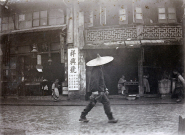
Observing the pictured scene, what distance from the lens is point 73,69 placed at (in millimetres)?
15500

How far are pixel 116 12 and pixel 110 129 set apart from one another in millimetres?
11782

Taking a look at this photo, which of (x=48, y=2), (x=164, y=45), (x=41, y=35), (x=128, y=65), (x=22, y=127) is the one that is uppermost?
(x=48, y=2)

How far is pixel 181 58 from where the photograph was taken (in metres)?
15.3

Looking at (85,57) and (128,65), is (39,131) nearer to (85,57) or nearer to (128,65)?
(85,57)

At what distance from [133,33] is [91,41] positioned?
10.2 ft

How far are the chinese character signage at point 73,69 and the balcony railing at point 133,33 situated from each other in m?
1.31

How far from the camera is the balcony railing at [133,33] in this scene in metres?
14.6

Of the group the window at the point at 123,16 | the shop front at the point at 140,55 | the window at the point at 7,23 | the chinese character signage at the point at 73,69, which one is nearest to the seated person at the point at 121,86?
the shop front at the point at 140,55

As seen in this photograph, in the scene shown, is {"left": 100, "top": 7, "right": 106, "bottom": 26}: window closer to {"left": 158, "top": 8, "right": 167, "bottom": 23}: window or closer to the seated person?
{"left": 158, "top": 8, "right": 167, "bottom": 23}: window

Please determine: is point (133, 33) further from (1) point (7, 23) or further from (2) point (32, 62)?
(1) point (7, 23)

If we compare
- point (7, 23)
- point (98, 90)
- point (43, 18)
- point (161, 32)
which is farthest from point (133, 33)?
point (7, 23)

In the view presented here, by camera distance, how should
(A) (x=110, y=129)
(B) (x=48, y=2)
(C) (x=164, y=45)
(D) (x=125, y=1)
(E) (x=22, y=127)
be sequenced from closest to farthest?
(A) (x=110, y=129) < (E) (x=22, y=127) < (C) (x=164, y=45) < (D) (x=125, y=1) < (B) (x=48, y=2)

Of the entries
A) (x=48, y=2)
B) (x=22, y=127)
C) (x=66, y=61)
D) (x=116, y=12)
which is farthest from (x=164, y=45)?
(x=22, y=127)

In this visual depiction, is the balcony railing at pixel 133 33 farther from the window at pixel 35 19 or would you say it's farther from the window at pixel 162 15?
the window at pixel 35 19
